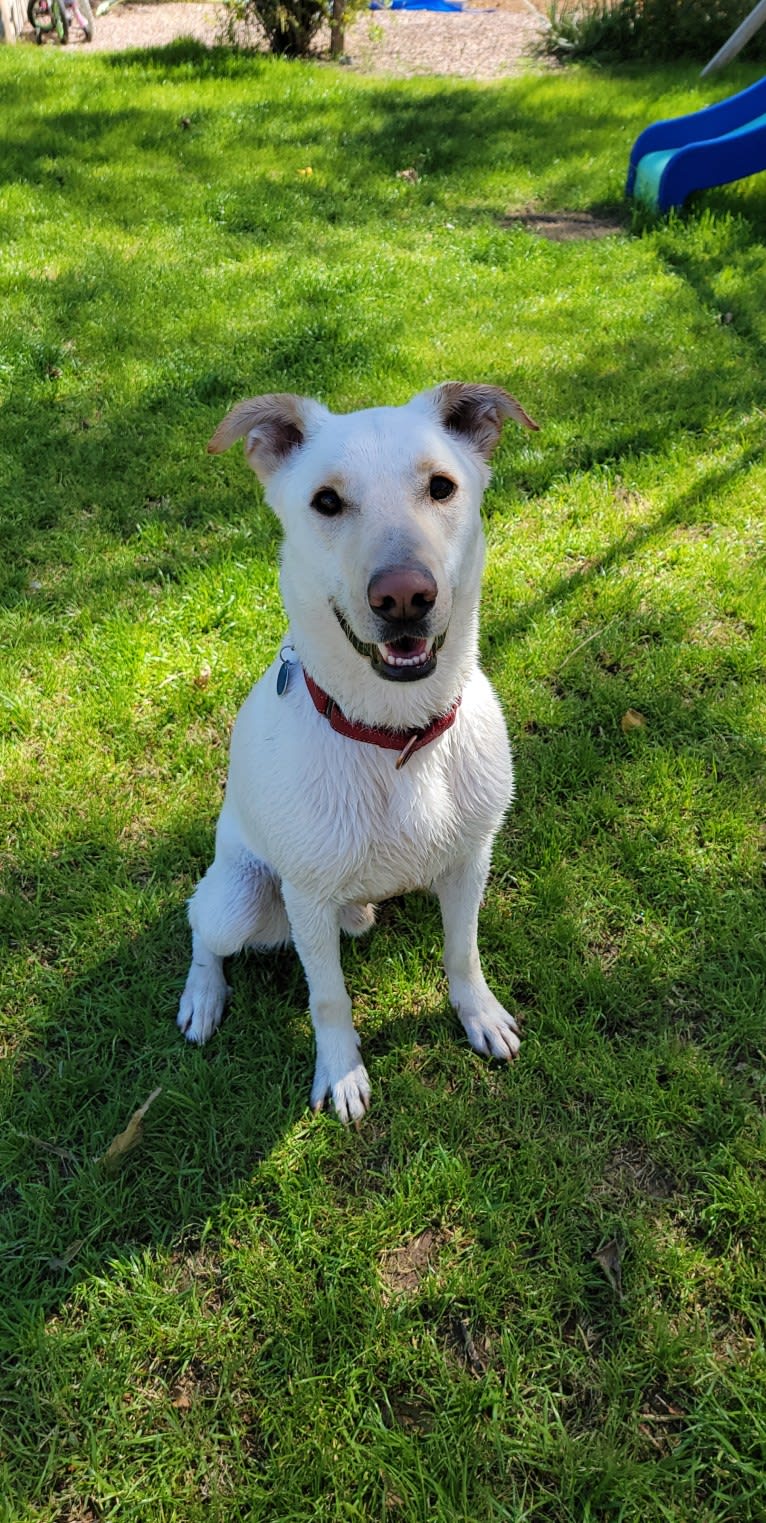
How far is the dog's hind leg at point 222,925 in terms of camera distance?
2502mm

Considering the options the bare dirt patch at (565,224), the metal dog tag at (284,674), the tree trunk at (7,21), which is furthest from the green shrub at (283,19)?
the metal dog tag at (284,674)

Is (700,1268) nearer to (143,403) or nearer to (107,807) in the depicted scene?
(107,807)

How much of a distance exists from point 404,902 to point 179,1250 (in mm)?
1245

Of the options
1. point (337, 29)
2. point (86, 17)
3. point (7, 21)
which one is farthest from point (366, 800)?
point (86, 17)

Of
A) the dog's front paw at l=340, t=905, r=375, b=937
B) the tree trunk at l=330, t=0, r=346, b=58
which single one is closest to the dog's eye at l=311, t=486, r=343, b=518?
the dog's front paw at l=340, t=905, r=375, b=937

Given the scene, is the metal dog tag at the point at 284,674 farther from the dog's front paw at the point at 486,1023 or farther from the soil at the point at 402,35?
the soil at the point at 402,35

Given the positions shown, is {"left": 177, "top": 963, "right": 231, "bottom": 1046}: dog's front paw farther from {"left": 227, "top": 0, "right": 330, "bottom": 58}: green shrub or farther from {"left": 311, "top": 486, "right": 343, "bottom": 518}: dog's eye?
{"left": 227, "top": 0, "right": 330, "bottom": 58}: green shrub

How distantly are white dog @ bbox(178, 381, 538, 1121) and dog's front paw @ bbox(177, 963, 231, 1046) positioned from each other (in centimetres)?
15

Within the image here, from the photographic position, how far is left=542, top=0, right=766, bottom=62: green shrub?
10625 millimetres

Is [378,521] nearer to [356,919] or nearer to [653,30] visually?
[356,919]

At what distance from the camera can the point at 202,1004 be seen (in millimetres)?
2617

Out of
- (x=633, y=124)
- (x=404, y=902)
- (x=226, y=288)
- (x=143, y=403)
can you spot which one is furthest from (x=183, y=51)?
(x=404, y=902)

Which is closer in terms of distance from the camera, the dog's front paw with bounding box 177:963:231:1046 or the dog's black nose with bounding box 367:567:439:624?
the dog's black nose with bounding box 367:567:439:624

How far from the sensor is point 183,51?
9281 millimetres
